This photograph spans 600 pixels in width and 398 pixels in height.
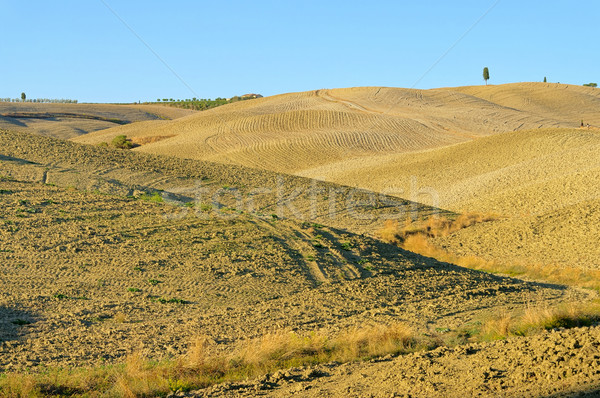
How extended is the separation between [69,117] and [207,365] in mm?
128198

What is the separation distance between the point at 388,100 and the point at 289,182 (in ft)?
230

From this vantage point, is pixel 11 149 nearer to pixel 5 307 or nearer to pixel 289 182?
pixel 289 182

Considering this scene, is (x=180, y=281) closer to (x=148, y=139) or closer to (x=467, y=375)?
(x=467, y=375)

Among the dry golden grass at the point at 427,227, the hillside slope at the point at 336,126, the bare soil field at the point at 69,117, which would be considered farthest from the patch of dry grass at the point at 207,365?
the bare soil field at the point at 69,117

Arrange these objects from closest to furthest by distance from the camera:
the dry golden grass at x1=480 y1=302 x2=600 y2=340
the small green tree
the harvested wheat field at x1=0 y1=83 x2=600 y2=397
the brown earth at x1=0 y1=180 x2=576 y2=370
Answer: the harvested wheat field at x1=0 y1=83 x2=600 y2=397 → the brown earth at x1=0 y1=180 x2=576 y2=370 → the dry golden grass at x1=480 y1=302 x2=600 y2=340 → the small green tree

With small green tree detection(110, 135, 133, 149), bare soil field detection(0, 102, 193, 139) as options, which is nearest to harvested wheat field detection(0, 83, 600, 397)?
small green tree detection(110, 135, 133, 149)

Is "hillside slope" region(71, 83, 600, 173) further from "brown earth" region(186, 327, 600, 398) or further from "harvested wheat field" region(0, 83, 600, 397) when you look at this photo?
"brown earth" region(186, 327, 600, 398)

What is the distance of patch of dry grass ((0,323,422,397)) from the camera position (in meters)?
9.84

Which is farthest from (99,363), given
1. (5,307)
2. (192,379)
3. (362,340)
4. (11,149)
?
(11,149)

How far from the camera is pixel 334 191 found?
36.8 meters

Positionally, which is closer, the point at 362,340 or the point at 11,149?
the point at 362,340

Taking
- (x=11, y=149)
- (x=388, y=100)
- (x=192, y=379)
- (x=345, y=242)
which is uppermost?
(x=388, y=100)

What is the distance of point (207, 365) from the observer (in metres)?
11.0

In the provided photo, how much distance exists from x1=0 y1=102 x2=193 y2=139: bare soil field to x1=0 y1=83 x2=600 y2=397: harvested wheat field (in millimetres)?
70418
